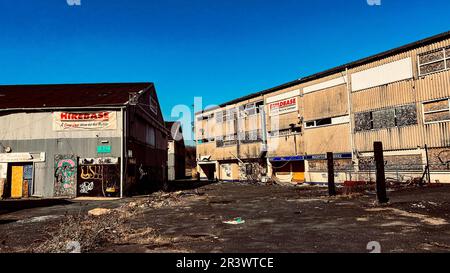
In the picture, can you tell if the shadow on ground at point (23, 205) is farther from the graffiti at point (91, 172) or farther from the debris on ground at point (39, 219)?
the graffiti at point (91, 172)

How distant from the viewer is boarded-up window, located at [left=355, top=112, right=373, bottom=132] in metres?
26.0

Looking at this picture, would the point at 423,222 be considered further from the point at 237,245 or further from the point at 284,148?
the point at 284,148

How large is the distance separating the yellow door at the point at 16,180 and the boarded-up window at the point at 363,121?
83.2 feet

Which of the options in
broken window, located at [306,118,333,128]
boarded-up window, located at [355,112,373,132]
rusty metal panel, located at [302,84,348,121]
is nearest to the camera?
boarded-up window, located at [355,112,373,132]

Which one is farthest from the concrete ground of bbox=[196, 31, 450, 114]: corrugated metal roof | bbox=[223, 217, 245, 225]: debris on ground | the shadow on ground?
bbox=[196, 31, 450, 114]: corrugated metal roof

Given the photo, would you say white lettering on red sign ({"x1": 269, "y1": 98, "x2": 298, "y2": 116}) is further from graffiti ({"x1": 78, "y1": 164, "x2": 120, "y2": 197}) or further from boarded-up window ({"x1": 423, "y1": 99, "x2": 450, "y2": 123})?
graffiti ({"x1": 78, "y1": 164, "x2": 120, "y2": 197})

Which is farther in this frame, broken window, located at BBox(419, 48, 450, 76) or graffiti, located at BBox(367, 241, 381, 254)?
broken window, located at BBox(419, 48, 450, 76)

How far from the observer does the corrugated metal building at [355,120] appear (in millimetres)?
22031

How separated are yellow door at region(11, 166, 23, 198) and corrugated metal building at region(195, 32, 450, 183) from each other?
2290 cm
